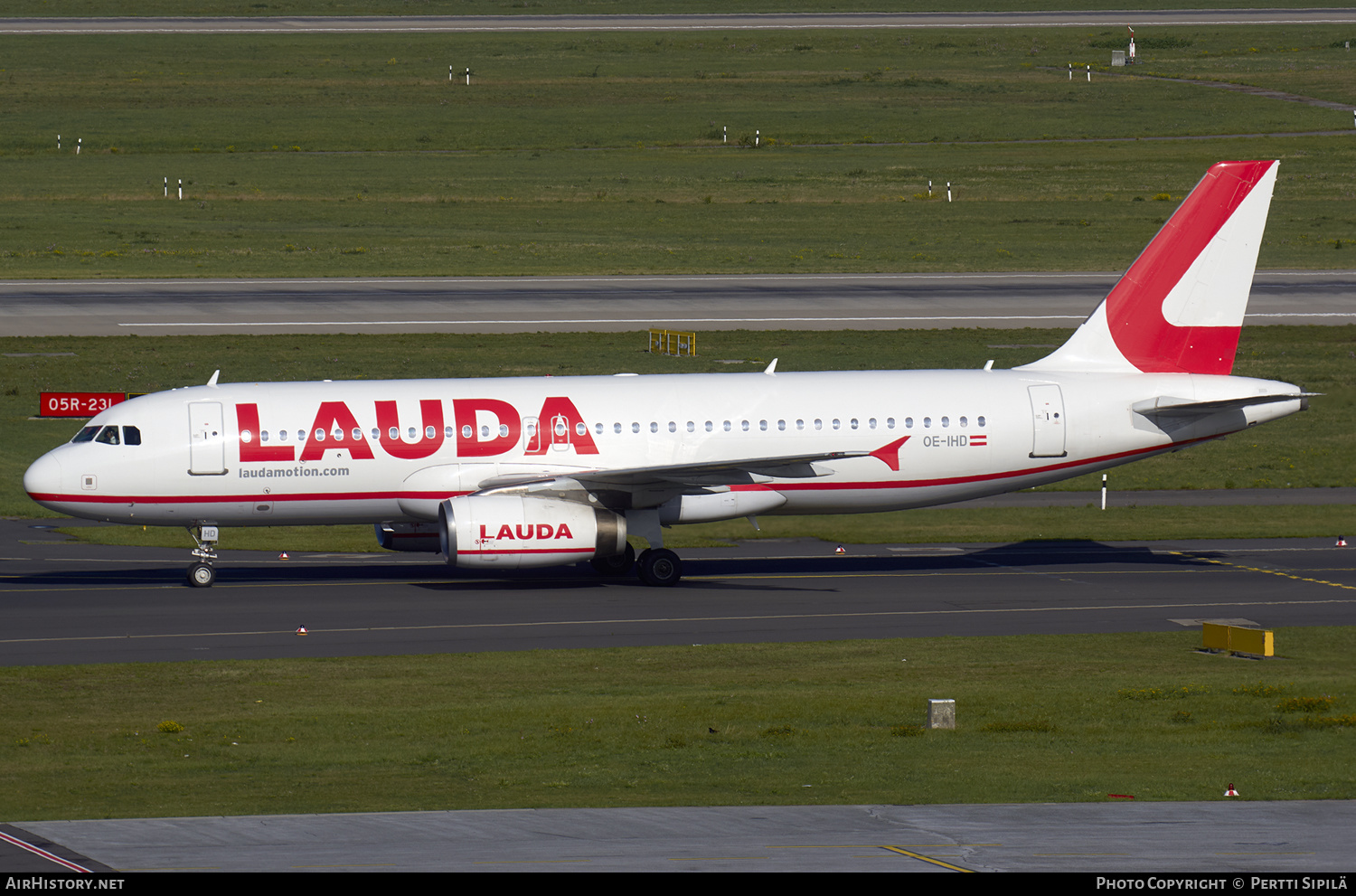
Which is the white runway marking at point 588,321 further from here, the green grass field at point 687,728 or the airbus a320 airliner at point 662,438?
the green grass field at point 687,728

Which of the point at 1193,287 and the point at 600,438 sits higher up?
the point at 1193,287

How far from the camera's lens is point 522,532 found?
37375mm

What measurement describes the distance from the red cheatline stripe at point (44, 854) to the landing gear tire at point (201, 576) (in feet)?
67.3

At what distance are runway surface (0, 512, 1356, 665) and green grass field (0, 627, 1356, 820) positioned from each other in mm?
1757

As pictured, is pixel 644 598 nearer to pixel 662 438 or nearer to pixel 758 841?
pixel 662 438

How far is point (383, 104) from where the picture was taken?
131500 millimetres

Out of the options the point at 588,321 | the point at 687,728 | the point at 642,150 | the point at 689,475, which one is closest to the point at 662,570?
the point at 689,475

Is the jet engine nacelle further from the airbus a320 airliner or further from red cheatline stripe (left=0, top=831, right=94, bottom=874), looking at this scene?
red cheatline stripe (left=0, top=831, right=94, bottom=874)

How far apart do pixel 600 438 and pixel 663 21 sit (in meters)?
140

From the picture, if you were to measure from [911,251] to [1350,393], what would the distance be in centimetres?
3344

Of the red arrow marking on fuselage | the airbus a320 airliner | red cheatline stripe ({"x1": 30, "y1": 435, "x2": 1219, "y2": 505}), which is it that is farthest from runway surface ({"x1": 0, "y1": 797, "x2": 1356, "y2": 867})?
the red arrow marking on fuselage

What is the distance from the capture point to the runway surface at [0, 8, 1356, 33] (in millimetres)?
163375

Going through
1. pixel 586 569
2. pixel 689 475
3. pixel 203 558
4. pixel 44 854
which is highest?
pixel 689 475

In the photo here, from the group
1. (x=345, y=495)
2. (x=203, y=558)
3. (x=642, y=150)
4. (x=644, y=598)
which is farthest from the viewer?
(x=642, y=150)
